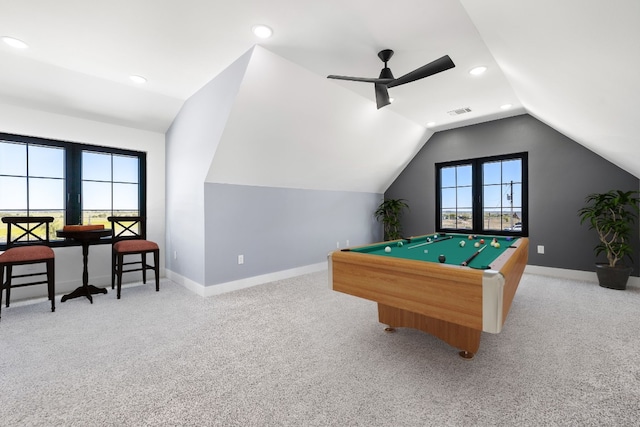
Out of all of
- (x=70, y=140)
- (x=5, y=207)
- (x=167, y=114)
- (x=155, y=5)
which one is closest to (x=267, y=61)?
(x=155, y=5)

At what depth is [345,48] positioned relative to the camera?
2580 mm

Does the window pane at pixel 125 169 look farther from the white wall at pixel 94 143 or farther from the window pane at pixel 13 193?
the window pane at pixel 13 193

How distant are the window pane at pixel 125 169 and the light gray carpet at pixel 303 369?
1866mm

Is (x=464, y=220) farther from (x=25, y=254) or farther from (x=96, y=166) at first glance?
(x=25, y=254)

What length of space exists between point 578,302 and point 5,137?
22.1ft

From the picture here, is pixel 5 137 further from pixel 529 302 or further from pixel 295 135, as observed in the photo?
pixel 529 302

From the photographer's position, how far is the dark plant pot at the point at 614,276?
3.51 metres

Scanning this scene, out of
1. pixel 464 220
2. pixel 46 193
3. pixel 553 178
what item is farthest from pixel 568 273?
pixel 46 193

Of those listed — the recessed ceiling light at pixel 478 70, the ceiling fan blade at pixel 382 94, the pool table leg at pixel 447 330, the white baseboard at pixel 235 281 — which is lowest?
the white baseboard at pixel 235 281

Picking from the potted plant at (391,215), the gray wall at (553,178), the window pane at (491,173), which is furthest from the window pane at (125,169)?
the window pane at (491,173)

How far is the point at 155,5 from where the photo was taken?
6.49 feet

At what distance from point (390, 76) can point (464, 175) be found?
3.35 metres

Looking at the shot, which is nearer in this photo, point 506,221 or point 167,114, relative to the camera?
point 167,114

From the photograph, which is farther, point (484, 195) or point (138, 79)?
point (484, 195)
